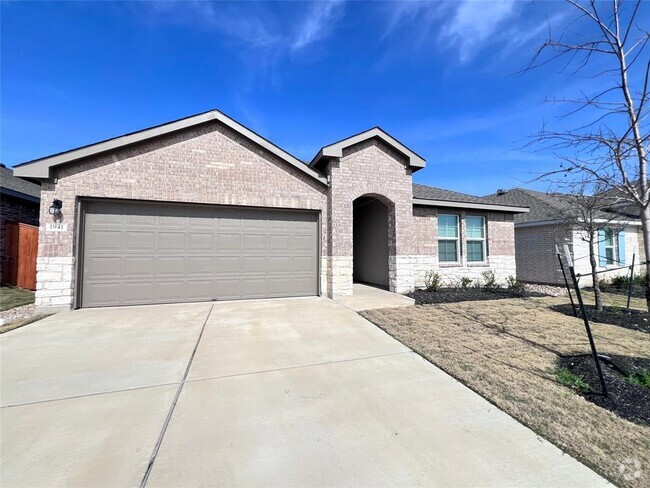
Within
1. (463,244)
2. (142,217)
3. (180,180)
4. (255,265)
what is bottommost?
(255,265)

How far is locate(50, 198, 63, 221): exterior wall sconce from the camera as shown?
277 inches

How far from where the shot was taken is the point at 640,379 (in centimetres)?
367

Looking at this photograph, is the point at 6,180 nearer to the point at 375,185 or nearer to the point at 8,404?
the point at 8,404

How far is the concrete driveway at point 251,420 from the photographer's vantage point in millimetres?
2160

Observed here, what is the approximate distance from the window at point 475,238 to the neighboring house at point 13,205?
16570 mm

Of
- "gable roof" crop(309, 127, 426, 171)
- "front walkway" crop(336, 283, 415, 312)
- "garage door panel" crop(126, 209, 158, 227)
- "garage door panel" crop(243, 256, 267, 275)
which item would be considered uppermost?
"gable roof" crop(309, 127, 426, 171)

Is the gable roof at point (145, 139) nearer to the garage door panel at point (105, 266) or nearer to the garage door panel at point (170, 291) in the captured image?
the garage door panel at point (105, 266)

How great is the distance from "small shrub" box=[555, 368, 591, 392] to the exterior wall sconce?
33.9 feet

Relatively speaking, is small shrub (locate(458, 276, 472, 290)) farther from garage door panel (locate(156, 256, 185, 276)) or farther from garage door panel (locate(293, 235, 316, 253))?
garage door panel (locate(156, 256, 185, 276))

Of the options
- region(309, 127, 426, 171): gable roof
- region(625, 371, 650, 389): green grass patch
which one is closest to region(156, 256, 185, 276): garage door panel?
region(309, 127, 426, 171): gable roof

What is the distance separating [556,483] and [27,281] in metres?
14.3

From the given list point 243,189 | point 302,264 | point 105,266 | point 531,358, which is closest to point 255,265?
point 302,264

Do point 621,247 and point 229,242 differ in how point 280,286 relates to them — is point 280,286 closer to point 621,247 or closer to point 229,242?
point 229,242

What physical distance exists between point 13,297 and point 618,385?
1372cm
